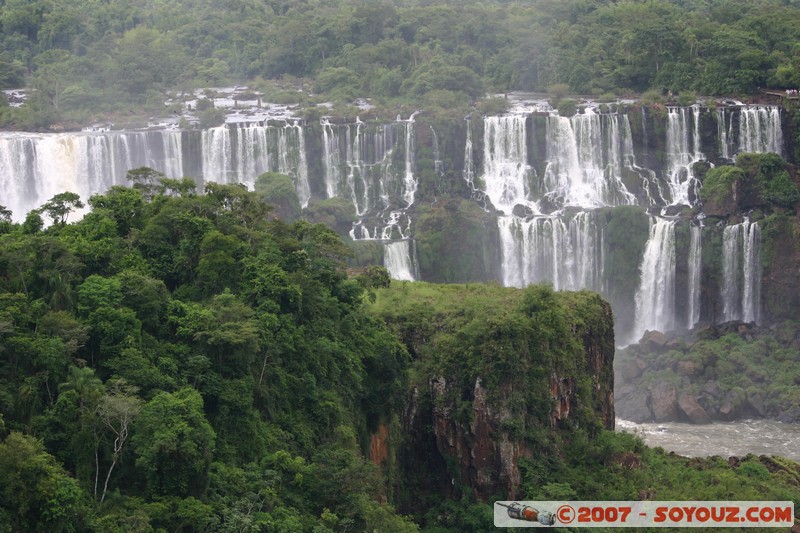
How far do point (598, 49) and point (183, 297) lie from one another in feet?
125

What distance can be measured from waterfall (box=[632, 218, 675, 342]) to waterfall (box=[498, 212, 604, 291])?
163cm

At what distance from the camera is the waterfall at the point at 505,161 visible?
2202 inches

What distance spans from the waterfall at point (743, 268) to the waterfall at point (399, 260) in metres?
10.8

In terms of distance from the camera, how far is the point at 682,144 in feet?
182

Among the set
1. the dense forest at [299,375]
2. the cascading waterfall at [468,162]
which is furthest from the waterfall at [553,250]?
the cascading waterfall at [468,162]

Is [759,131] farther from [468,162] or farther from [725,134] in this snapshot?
[468,162]

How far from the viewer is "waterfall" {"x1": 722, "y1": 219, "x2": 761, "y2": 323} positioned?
5072cm

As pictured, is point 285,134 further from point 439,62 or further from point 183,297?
point 183,297

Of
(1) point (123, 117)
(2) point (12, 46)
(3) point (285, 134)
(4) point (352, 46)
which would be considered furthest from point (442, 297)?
(2) point (12, 46)

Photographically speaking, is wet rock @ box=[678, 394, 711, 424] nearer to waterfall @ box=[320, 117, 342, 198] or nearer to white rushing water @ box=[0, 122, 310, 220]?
waterfall @ box=[320, 117, 342, 198]

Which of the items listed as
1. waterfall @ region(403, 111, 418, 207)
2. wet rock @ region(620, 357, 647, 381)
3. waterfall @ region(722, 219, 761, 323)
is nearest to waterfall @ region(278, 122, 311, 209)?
waterfall @ region(403, 111, 418, 207)

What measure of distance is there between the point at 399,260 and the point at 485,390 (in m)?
19.4

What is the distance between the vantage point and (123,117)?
199ft

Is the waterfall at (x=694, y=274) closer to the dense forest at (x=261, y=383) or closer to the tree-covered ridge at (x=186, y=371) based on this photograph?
the dense forest at (x=261, y=383)
